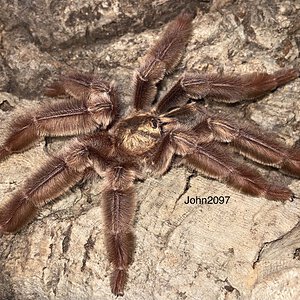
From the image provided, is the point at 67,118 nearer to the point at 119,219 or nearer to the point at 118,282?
the point at 119,219

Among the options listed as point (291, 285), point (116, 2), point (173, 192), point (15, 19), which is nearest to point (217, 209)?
point (173, 192)

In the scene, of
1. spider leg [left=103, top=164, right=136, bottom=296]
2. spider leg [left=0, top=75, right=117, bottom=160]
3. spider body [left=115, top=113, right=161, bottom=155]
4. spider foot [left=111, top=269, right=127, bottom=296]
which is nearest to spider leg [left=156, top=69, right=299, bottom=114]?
spider body [left=115, top=113, right=161, bottom=155]

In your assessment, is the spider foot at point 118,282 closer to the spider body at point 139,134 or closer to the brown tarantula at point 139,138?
the brown tarantula at point 139,138

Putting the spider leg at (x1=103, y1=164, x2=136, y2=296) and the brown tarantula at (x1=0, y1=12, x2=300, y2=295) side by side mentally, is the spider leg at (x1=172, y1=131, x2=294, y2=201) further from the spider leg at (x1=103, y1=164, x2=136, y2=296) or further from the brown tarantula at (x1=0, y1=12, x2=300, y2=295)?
the spider leg at (x1=103, y1=164, x2=136, y2=296)

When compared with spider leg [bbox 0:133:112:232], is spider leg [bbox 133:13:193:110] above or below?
above

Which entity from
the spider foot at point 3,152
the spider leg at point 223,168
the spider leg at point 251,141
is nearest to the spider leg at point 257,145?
the spider leg at point 251,141

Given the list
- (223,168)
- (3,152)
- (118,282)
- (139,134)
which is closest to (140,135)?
(139,134)

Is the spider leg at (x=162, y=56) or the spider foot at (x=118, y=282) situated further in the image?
the spider leg at (x=162, y=56)
